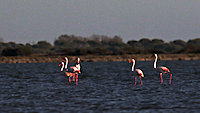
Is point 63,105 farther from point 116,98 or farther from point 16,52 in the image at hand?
point 16,52

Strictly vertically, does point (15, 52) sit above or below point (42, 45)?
below

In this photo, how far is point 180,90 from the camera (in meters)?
24.2

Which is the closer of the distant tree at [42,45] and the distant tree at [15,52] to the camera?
the distant tree at [15,52]

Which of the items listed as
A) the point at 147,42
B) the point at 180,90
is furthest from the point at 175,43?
the point at 180,90

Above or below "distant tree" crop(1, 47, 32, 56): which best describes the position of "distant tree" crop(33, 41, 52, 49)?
above

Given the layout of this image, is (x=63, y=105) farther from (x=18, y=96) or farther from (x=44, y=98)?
(x=18, y=96)

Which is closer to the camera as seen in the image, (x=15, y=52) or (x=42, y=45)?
(x=15, y=52)

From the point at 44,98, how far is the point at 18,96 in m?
2.05

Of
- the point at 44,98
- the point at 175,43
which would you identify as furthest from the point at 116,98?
the point at 175,43

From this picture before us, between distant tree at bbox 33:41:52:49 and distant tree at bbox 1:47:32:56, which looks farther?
distant tree at bbox 33:41:52:49

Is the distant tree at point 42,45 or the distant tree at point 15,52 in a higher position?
the distant tree at point 42,45

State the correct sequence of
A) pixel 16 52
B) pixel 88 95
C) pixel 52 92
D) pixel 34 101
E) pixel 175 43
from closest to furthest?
pixel 34 101 < pixel 88 95 < pixel 52 92 < pixel 16 52 < pixel 175 43

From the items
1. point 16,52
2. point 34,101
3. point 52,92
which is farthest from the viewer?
point 16,52

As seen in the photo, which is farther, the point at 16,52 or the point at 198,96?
the point at 16,52
